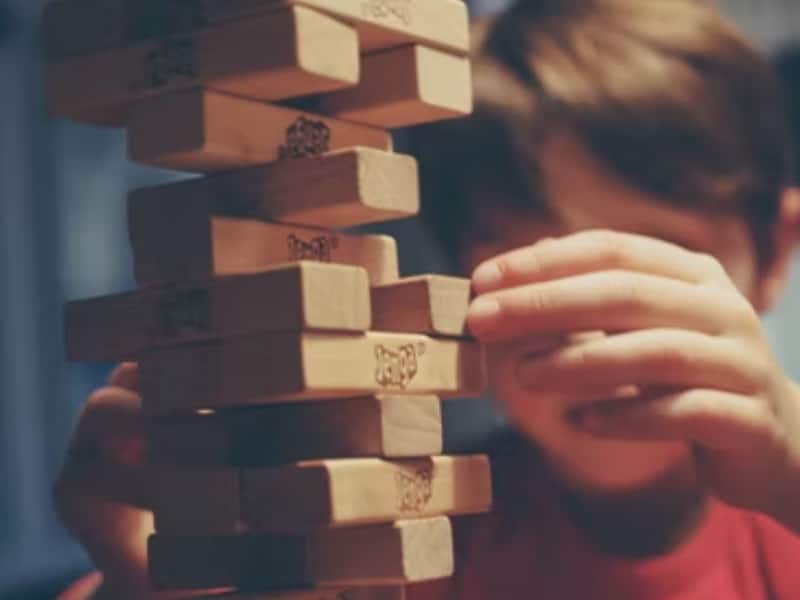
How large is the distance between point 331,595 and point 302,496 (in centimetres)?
8

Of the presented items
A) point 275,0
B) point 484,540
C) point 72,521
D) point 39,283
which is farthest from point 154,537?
point 39,283

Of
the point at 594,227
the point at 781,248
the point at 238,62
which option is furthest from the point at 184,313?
the point at 781,248

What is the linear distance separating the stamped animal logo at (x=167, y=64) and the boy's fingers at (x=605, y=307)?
0.68 ft

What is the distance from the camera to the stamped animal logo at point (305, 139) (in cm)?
69

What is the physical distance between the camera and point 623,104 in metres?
1.28

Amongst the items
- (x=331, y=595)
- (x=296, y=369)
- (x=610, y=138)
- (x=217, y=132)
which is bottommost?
(x=331, y=595)

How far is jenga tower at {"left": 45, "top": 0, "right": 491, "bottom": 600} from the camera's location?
0.64 m

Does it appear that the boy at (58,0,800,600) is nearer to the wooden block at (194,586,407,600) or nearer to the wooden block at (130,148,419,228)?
the wooden block at (194,586,407,600)

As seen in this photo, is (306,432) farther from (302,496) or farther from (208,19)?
(208,19)

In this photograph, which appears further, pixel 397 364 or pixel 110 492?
pixel 110 492

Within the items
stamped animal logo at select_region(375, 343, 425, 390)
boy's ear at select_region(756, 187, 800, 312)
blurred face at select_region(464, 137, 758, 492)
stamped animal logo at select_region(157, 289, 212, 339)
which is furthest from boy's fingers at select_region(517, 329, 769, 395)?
boy's ear at select_region(756, 187, 800, 312)

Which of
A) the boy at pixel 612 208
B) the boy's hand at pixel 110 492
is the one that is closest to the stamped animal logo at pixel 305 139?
the boy's hand at pixel 110 492

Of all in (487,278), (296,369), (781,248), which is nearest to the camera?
(296,369)

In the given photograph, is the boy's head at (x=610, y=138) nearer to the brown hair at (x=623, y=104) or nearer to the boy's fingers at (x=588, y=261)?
the brown hair at (x=623, y=104)
